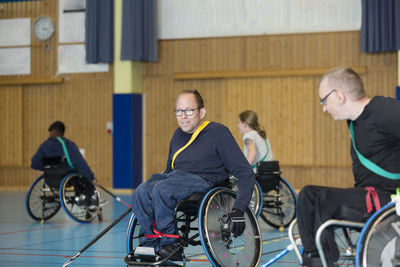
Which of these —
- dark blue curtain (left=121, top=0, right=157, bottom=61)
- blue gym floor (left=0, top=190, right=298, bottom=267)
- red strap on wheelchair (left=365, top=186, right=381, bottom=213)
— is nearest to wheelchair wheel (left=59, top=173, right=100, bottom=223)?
blue gym floor (left=0, top=190, right=298, bottom=267)

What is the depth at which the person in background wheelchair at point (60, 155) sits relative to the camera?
720 cm

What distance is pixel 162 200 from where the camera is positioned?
11.8 feet

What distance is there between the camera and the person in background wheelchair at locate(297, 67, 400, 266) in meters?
2.85

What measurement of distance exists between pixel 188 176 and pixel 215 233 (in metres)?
0.36

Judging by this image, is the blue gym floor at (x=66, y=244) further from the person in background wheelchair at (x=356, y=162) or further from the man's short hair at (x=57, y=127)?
the person in background wheelchair at (x=356, y=162)

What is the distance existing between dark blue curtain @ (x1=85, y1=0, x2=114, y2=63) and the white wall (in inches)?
36.5

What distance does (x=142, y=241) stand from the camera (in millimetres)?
3711

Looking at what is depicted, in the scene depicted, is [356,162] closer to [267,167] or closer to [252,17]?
[267,167]

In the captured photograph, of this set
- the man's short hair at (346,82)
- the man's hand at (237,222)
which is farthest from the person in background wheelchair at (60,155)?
the man's short hair at (346,82)

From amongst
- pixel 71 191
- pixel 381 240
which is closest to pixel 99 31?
pixel 71 191

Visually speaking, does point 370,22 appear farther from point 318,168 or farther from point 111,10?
point 111,10

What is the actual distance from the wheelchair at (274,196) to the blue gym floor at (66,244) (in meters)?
0.16

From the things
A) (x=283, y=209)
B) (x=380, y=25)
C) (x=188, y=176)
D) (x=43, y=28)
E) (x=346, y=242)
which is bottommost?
(x=283, y=209)

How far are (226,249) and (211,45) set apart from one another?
848 cm
